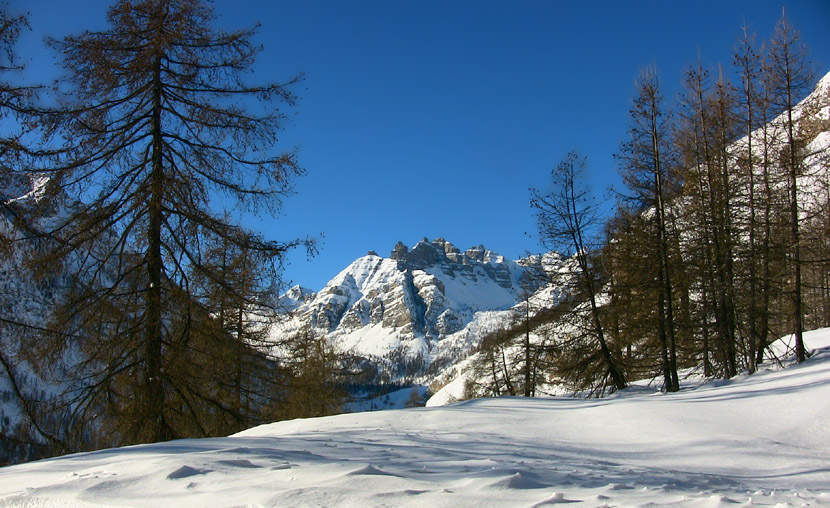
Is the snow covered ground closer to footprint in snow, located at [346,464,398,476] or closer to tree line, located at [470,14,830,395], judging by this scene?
footprint in snow, located at [346,464,398,476]

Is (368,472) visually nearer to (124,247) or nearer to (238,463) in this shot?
(238,463)

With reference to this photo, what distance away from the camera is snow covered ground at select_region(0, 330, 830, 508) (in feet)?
9.86

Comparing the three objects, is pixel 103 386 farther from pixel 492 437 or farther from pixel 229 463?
pixel 492 437

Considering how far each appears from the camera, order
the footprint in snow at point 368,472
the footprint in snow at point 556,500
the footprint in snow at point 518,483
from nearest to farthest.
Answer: the footprint in snow at point 556,500, the footprint in snow at point 518,483, the footprint in snow at point 368,472

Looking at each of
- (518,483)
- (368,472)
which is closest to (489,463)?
(518,483)

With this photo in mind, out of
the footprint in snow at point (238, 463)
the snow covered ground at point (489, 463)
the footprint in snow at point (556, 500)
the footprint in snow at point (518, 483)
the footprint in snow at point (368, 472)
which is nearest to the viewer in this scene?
the footprint in snow at point (556, 500)

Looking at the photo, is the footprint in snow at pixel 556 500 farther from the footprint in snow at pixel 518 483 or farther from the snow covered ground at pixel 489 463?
the footprint in snow at pixel 518 483

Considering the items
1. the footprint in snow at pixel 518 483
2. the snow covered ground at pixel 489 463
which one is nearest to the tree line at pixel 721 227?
the snow covered ground at pixel 489 463

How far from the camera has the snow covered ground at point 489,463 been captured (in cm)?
301

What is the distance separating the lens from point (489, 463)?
410 cm

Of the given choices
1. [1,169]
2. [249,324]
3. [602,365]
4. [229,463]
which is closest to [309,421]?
[229,463]

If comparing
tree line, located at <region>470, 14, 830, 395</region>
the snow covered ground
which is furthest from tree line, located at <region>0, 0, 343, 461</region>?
tree line, located at <region>470, 14, 830, 395</region>

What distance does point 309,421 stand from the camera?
8.04 meters

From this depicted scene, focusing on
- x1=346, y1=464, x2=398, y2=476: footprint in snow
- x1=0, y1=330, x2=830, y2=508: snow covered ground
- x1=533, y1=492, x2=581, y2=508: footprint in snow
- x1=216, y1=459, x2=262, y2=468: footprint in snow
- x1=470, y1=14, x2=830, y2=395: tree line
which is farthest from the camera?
x1=470, y1=14, x2=830, y2=395: tree line
